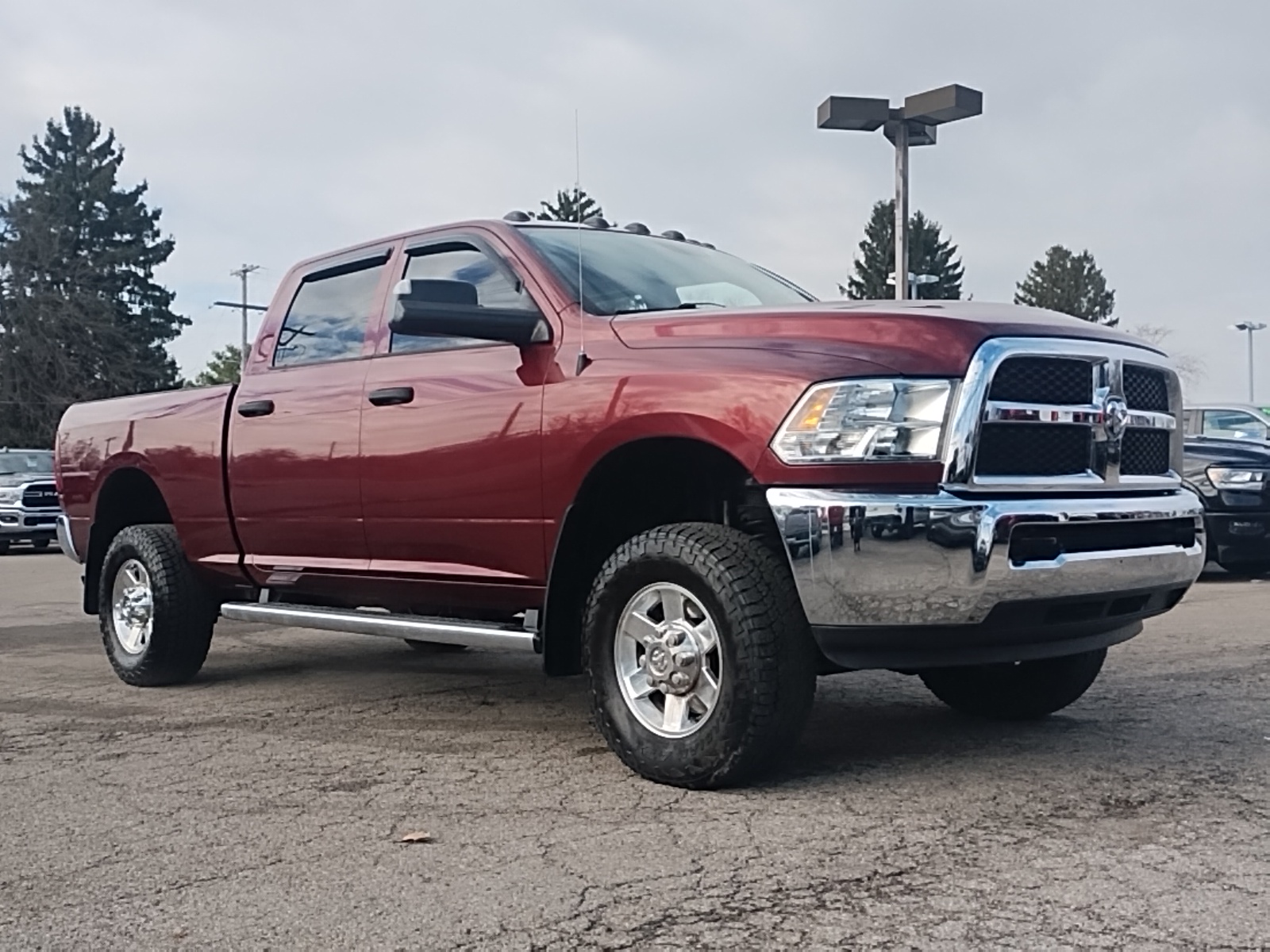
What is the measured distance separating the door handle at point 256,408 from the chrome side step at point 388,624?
84cm

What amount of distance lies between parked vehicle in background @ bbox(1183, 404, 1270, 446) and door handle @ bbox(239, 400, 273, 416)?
414 inches

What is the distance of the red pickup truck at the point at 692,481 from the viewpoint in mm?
3898

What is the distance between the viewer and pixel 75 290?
174 ft

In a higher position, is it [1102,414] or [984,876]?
[1102,414]

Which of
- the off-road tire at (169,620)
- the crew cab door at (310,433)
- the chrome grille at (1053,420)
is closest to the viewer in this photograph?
the chrome grille at (1053,420)

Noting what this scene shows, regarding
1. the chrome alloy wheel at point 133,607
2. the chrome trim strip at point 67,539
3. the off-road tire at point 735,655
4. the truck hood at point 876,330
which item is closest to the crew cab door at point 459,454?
the truck hood at point 876,330

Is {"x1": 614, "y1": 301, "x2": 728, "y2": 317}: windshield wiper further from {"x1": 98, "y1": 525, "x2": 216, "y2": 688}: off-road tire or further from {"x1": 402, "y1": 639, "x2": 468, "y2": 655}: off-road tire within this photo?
{"x1": 402, "y1": 639, "x2": 468, "y2": 655}: off-road tire

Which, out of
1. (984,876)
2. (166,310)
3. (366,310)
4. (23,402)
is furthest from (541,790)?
(166,310)

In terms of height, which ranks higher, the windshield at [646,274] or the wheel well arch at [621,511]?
the windshield at [646,274]

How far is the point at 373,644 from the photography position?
8539mm

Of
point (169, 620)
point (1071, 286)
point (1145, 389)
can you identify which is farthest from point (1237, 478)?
point (1071, 286)

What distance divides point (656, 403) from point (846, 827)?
4.51 feet

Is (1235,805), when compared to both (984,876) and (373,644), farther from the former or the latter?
(373,644)

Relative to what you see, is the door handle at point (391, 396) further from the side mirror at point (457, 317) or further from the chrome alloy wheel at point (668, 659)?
the chrome alloy wheel at point (668, 659)
